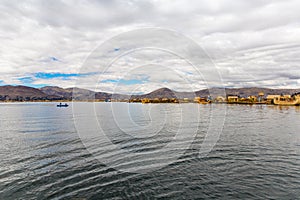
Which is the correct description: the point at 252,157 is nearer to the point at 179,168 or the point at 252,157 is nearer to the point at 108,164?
the point at 179,168

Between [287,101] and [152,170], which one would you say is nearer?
[152,170]

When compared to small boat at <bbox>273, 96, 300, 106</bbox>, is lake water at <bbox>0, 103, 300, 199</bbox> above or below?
below

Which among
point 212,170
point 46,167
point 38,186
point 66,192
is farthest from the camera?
point 46,167

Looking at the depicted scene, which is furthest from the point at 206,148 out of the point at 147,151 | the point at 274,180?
the point at 274,180

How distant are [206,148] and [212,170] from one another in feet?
24.8

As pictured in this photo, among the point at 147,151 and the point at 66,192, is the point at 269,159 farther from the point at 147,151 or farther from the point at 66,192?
the point at 66,192

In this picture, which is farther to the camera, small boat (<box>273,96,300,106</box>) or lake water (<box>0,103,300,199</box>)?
small boat (<box>273,96,300,106</box>)

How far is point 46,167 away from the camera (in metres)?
17.9

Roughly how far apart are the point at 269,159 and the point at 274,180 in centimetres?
555

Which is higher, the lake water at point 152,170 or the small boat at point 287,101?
the small boat at point 287,101

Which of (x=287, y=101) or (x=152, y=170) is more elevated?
(x=287, y=101)

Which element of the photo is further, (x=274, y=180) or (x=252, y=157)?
(x=252, y=157)

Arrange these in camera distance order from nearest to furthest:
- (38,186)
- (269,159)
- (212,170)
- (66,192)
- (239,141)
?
(66,192) < (38,186) < (212,170) < (269,159) < (239,141)

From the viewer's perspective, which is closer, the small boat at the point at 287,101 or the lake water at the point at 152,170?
the lake water at the point at 152,170
